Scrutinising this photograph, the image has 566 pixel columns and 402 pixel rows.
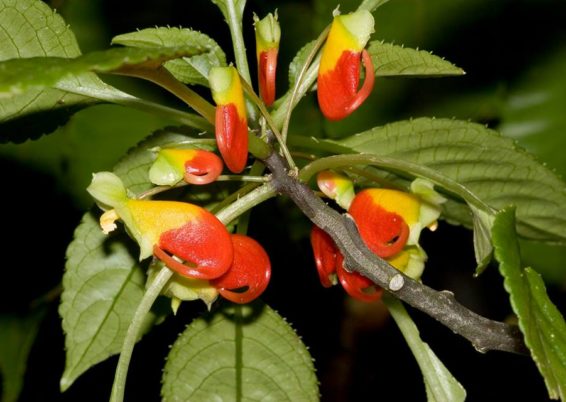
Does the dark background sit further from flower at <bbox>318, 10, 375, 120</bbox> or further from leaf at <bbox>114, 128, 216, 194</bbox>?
flower at <bbox>318, 10, 375, 120</bbox>

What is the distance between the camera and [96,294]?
103cm

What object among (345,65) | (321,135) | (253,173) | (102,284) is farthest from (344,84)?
(321,135)

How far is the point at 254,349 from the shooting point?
1094 mm

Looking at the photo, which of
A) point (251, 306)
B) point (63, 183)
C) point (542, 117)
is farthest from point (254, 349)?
point (542, 117)

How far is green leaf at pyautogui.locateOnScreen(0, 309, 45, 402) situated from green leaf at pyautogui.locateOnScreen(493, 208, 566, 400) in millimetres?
1098

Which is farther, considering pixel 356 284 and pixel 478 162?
pixel 478 162

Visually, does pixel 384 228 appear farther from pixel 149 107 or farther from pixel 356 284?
pixel 149 107

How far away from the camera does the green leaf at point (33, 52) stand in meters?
0.95

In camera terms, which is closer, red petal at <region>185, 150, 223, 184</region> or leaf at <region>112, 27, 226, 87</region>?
red petal at <region>185, 150, 223, 184</region>

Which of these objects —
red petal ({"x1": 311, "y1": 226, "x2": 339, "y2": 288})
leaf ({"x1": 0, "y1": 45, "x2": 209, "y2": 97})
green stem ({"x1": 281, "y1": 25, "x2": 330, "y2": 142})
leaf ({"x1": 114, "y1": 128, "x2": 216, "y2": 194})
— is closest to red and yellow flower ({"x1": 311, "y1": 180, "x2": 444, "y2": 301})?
red petal ({"x1": 311, "y1": 226, "x2": 339, "y2": 288})

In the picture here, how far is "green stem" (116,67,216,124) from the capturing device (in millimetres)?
735

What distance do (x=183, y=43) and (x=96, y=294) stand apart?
0.99ft

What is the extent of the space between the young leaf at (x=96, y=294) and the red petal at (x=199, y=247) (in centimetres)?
23

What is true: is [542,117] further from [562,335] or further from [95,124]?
[562,335]
